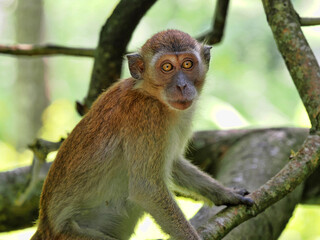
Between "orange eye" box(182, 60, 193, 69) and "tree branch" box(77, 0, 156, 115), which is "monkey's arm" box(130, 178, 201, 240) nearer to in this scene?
"orange eye" box(182, 60, 193, 69)

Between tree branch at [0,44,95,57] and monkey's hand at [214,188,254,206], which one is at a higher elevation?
tree branch at [0,44,95,57]

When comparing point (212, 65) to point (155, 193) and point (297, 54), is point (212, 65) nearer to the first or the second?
point (297, 54)

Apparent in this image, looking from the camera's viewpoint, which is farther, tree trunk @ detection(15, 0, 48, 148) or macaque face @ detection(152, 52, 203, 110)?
tree trunk @ detection(15, 0, 48, 148)

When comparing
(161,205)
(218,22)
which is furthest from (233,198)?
(218,22)

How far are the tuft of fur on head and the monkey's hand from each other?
68.9 inches

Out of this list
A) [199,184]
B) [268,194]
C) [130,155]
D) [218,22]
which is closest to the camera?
[268,194]

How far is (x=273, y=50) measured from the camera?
1844 cm

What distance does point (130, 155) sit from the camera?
5188mm

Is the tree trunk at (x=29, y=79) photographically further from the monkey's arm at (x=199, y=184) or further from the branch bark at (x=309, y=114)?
the branch bark at (x=309, y=114)

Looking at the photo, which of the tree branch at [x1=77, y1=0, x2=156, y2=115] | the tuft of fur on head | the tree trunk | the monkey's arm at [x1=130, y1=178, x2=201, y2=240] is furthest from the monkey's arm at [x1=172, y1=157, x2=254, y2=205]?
the tree trunk

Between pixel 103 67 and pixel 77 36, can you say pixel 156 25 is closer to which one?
pixel 77 36

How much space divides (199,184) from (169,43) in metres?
1.81

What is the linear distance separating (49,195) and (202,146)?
13.2 ft

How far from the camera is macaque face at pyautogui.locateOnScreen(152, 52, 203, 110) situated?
527 cm
